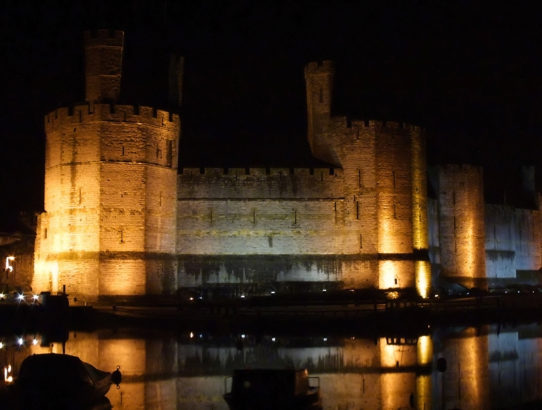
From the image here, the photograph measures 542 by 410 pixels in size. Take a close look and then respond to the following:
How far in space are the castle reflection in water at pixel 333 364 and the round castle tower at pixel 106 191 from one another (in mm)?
6276

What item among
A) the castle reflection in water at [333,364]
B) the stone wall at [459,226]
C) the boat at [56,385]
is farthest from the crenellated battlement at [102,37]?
the boat at [56,385]

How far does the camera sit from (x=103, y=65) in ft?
137

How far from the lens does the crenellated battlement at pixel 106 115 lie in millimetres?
40438

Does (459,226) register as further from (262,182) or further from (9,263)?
(9,263)

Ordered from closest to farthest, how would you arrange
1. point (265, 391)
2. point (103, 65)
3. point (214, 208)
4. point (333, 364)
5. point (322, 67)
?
1. point (265, 391)
2. point (333, 364)
3. point (103, 65)
4. point (214, 208)
5. point (322, 67)

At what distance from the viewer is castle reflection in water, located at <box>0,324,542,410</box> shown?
22.1 metres

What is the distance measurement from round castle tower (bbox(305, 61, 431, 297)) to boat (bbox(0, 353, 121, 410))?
2473 centimetres

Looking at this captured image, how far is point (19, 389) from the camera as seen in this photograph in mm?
20453

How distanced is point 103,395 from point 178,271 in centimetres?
2170

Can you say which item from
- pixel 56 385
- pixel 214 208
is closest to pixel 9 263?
pixel 214 208

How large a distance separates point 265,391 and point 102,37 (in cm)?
2572

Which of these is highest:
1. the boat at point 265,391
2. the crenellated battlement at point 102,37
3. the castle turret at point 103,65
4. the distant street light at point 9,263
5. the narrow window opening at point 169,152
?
the crenellated battlement at point 102,37

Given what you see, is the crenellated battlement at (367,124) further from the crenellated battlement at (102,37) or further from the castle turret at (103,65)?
the crenellated battlement at (102,37)

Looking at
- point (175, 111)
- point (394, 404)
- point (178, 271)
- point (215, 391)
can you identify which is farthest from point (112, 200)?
point (394, 404)
